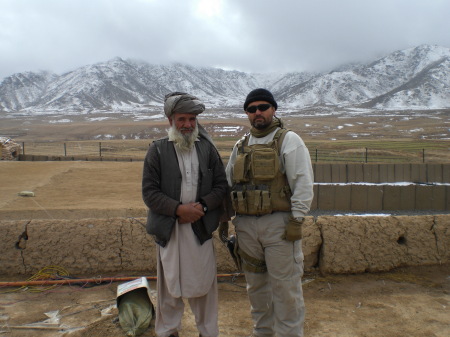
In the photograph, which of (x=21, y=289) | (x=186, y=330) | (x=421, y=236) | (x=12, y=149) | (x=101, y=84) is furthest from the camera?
(x=101, y=84)

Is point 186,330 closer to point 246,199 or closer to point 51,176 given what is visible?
point 246,199

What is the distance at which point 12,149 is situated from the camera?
53.3 feet

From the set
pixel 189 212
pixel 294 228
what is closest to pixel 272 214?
pixel 294 228

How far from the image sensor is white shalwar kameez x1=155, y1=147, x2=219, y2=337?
2.72 metres

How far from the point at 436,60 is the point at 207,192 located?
583 ft

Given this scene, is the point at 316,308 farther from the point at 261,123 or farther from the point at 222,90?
the point at 222,90

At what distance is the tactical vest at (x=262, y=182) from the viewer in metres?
2.66

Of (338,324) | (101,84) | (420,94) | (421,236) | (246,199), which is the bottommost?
(338,324)

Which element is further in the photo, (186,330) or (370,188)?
(370,188)

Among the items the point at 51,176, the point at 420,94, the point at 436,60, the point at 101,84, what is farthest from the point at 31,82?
the point at 51,176

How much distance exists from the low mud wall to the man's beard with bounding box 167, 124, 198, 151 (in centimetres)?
172

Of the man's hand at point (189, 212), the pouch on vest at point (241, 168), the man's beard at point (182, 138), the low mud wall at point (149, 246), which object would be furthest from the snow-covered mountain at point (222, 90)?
the man's hand at point (189, 212)

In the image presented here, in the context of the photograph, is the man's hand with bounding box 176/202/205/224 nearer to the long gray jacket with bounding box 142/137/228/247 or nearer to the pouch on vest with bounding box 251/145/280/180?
the long gray jacket with bounding box 142/137/228/247

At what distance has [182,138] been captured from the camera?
2760 millimetres
